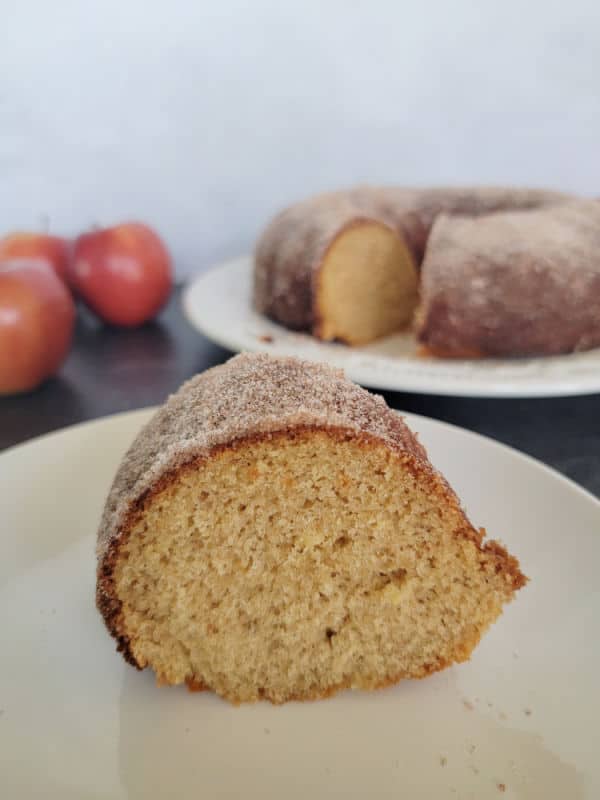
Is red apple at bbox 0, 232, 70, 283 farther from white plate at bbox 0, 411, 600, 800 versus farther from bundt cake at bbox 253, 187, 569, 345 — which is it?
white plate at bbox 0, 411, 600, 800

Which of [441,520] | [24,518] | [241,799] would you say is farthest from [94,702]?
[441,520]

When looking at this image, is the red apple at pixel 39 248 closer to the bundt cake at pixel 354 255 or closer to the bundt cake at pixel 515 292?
the bundt cake at pixel 354 255

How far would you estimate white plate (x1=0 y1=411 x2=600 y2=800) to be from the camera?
0.72 m

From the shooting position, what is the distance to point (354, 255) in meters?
1.93

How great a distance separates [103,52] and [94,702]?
6.41 feet

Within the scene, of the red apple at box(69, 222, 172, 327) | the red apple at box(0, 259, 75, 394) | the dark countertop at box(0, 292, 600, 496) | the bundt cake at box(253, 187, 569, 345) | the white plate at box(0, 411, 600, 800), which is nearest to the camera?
the white plate at box(0, 411, 600, 800)

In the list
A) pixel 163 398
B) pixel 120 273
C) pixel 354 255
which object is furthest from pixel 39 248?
pixel 354 255

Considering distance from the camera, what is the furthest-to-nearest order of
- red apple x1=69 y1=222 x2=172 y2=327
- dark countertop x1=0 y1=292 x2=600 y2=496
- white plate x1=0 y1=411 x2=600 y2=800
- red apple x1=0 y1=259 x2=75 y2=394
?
red apple x1=69 y1=222 x2=172 y2=327
red apple x1=0 y1=259 x2=75 y2=394
dark countertop x1=0 y1=292 x2=600 y2=496
white plate x1=0 y1=411 x2=600 y2=800

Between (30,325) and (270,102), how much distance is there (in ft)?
3.77

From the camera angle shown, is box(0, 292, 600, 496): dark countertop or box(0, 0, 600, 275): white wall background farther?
box(0, 0, 600, 275): white wall background

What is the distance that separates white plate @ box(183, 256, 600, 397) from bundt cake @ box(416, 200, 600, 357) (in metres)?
0.05

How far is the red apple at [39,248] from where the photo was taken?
6.90ft

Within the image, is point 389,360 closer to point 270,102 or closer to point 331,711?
point 331,711

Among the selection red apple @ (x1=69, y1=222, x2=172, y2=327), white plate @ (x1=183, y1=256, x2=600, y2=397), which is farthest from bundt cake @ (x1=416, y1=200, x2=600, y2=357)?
red apple @ (x1=69, y1=222, x2=172, y2=327)
